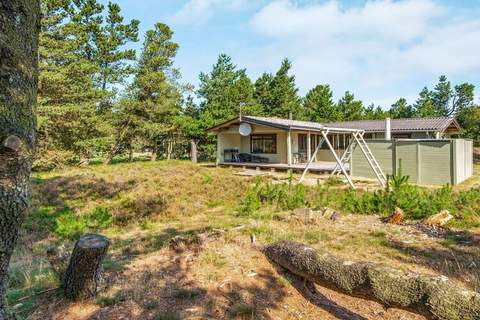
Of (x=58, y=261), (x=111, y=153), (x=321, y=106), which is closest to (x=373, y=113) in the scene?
(x=321, y=106)

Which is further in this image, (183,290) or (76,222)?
(76,222)

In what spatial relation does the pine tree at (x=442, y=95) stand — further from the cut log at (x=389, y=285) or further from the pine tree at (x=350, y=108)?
the cut log at (x=389, y=285)

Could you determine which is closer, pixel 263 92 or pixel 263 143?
pixel 263 143

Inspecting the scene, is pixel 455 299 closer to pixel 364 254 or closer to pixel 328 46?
pixel 364 254

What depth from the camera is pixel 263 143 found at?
774 inches

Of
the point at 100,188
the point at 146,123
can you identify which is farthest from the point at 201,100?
the point at 100,188

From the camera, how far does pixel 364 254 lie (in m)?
4.54

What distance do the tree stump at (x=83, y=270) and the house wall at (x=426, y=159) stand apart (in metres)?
10.1

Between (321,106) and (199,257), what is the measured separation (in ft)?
112

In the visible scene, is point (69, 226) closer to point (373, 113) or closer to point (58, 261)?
point (58, 261)

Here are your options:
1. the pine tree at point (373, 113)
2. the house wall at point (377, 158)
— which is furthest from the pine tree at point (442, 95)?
the house wall at point (377, 158)

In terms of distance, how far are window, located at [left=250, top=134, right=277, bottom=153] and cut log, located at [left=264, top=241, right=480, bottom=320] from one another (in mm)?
15816

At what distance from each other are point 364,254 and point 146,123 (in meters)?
20.9

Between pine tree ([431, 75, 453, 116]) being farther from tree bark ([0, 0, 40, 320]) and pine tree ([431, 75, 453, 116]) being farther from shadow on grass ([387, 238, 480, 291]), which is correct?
tree bark ([0, 0, 40, 320])
